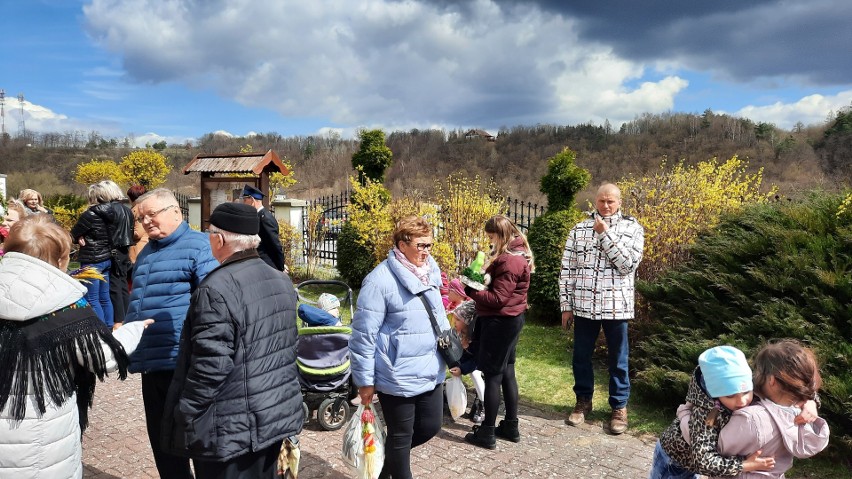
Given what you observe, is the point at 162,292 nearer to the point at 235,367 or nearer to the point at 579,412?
the point at 235,367

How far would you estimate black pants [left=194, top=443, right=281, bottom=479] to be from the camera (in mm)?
2447

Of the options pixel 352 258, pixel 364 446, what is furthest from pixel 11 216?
pixel 364 446

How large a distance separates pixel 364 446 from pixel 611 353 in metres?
2.29

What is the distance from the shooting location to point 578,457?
169 inches

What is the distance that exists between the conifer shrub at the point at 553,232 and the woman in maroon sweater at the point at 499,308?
3.94 metres

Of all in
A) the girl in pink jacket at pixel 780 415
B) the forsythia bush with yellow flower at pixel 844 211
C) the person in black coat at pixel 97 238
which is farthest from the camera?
the person in black coat at pixel 97 238

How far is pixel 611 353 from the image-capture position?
470cm

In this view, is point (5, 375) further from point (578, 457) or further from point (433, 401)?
point (578, 457)

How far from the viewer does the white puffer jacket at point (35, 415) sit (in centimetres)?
235

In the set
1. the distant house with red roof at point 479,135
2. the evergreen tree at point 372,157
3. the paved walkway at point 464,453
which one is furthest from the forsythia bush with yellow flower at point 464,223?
the distant house with red roof at point 479,135

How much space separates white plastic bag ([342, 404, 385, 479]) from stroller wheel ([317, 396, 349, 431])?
4.17ft

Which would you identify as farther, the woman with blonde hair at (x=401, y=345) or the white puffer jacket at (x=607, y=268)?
the white puffer jacket at (x=607, y=268)

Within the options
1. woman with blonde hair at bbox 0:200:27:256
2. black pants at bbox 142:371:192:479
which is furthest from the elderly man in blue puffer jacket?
woman with blonde hair at bbox 0:200:27:256

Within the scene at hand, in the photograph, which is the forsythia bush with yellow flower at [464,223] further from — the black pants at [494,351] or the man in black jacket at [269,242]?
the black pants at [494,351]
